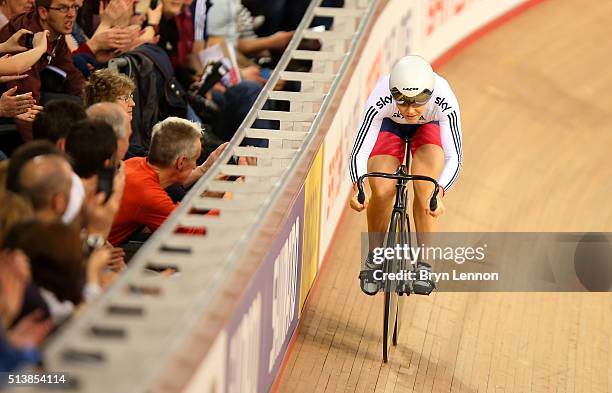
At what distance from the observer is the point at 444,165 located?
5691 mm

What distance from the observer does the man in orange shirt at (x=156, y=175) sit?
5082 millimetres

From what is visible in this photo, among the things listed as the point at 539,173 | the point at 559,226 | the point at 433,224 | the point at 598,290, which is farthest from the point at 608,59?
the point at 433,224

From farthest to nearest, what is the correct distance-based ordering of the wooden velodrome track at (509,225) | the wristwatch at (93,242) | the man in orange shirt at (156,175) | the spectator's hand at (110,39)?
the spectator's hand at (110,39) < the wooden velodrome track at (509,225) < the man in orange shirt at (156,175) < the wristwatch at (93,242)

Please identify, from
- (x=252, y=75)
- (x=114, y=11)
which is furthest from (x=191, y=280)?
(x=252, y=75)

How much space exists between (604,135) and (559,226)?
1934 millimetres

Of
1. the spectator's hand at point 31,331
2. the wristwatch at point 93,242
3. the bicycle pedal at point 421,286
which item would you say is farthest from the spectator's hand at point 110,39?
→ the spectator's hand at point 31,331

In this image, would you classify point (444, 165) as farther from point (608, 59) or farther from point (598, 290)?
point (608, 59)

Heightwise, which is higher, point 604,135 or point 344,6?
point 344,6

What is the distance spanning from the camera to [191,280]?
3895mm

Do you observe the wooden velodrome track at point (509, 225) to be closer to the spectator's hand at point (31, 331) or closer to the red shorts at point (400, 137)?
the red shorts at point (400, 137)

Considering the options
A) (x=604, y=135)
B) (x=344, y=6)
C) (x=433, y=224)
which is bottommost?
(x=604, y=135)

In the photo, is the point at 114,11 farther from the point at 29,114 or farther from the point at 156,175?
the point at 156,175

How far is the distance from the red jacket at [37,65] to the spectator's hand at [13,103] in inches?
9.1

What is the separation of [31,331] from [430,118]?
2.81 m
